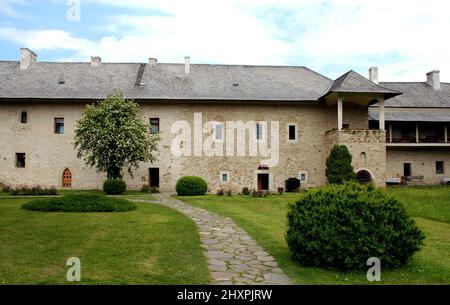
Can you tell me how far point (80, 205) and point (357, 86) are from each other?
19.7 metres

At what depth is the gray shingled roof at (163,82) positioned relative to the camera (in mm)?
26500

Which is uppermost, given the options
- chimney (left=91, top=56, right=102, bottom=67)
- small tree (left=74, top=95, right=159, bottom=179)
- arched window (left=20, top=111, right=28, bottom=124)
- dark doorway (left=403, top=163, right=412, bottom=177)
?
chimney (left=91, top=56, right=102, bottom=67)

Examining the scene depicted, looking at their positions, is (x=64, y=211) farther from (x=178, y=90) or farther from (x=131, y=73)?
(x=131, y=73)

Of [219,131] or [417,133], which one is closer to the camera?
[219,131]

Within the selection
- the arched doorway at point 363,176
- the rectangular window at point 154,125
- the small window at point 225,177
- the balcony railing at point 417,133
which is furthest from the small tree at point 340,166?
the rectangular window at point 154,125

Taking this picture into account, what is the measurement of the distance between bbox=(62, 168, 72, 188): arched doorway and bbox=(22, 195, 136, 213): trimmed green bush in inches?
526

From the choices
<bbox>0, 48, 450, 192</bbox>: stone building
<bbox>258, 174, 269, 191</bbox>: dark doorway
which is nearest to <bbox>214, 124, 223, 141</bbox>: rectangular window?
<bbox>0, 48, 450, 192</bbox>: stone building

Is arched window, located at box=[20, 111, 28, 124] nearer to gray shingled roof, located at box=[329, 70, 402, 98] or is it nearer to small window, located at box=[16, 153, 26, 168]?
small window, located at box=[16, 153, 26, 168]

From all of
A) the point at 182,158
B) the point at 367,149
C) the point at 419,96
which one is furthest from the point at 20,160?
the point at 419,96

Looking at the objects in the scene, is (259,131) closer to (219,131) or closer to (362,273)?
(219,131)

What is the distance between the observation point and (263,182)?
90.7 ft

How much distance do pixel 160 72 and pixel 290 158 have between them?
12274 mm

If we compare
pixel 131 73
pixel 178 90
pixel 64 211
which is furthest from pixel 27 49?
pixel 64 211

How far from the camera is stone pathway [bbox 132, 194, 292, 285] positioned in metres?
5.89
